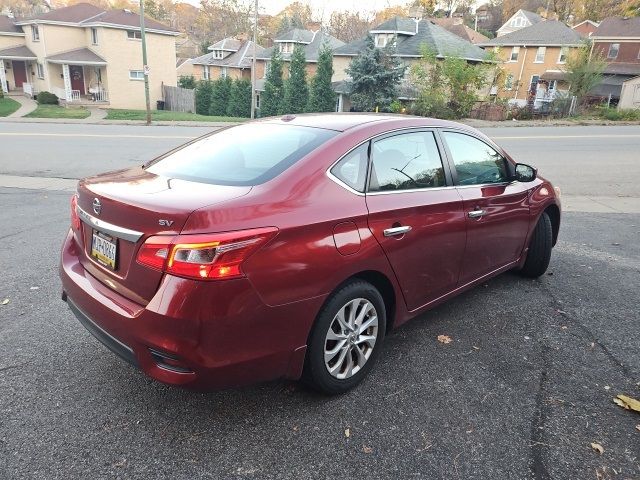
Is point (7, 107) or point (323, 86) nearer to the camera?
point (7, 107)

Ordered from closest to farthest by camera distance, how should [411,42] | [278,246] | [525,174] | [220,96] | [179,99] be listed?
1. [278,246]
2. [525,174]
3. [411,42]
4. [220,96]
5. [179,99]

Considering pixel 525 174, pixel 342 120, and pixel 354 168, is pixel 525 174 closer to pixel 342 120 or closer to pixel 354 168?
pixel 342 120

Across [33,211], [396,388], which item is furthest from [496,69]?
[396,388]

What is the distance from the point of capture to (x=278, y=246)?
2477mm

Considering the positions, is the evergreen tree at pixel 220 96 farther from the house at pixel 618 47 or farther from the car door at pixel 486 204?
the car door at pixel 486 204

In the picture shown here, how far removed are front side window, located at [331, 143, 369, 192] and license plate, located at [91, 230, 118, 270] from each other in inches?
50.4

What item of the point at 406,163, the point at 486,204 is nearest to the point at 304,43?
the point at 486,204

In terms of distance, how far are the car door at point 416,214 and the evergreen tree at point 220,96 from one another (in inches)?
1463

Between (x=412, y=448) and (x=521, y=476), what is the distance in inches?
21.3

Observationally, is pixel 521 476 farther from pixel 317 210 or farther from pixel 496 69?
pixel 496 69

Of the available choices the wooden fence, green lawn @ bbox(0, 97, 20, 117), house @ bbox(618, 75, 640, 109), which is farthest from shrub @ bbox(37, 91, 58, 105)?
house @ bbox(618, 75, 640, 109)

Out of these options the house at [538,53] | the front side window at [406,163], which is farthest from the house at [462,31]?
the front side window at [406,163]

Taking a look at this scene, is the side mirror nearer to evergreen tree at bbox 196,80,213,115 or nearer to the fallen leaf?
the fallen leaf

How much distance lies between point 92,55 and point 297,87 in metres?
16.3
